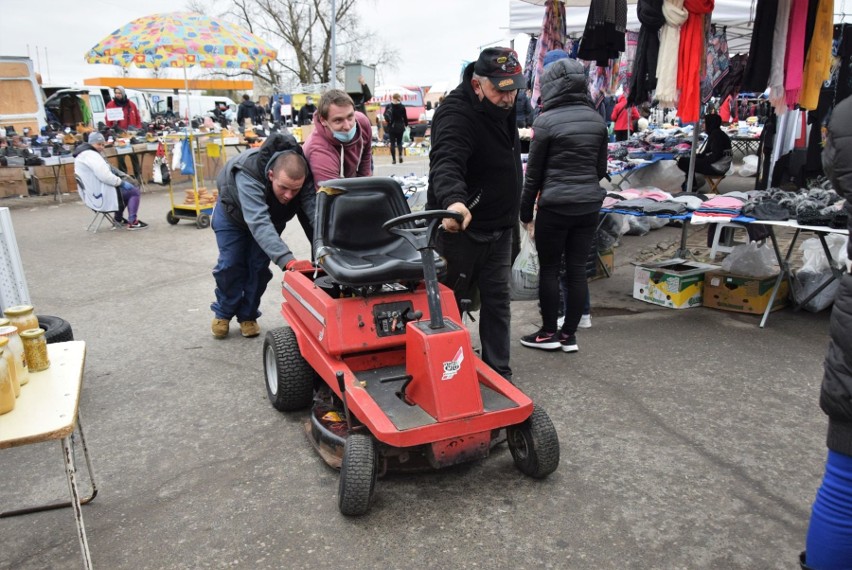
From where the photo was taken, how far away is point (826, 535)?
1.84 metres

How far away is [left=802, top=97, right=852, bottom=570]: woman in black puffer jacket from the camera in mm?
1711

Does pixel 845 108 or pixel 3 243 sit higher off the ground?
pixel 845 108

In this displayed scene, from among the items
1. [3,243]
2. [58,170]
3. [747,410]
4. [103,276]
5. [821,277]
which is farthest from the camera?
[58,170]

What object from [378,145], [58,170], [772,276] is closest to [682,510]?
[772,276]

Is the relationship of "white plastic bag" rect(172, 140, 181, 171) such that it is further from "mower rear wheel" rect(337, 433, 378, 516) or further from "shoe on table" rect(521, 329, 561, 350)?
"mower rear wheel" rect(337, 433, 378, 516)

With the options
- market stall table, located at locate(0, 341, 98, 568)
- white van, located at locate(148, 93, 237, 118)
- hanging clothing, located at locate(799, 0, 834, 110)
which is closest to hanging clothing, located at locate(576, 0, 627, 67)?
hanging clothing, located at locate(799, 0, 834, 110)

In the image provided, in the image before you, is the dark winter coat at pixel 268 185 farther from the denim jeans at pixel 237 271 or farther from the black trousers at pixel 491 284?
the black trousers at pixel 491 284

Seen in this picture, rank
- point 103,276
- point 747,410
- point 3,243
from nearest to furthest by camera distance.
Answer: point 747,410
point 3,243
point 103,276

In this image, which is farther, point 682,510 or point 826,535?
point 682,510

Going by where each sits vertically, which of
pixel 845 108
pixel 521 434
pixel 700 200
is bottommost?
pixel 521 434

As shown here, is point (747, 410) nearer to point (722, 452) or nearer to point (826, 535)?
point (722, 452)

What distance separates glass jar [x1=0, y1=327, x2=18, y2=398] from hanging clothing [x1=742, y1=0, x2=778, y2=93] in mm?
5731

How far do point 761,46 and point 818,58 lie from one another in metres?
0.44

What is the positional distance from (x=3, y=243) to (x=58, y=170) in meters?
10.5
